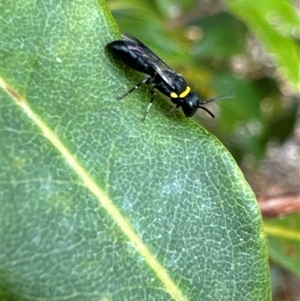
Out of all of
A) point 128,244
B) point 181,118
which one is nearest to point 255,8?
point 181,118

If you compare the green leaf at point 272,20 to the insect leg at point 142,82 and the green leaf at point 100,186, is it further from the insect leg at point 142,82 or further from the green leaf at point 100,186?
the green leaf at point 100,186

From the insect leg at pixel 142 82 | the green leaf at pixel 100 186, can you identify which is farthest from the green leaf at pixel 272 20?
the green leaf at pixel 100 186

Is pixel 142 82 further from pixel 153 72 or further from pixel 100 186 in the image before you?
pixel 100 186

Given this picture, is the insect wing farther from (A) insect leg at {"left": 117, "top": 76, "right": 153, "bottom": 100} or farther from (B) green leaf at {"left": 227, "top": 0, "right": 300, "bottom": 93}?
(B) green leaf at {"left": 227, "top": 0, "right": 300, "bottom": 93}

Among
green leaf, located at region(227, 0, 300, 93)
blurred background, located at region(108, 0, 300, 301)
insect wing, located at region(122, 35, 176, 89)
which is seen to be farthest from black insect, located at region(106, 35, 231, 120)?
green leaf, located at region(227, 0, 300, 93)

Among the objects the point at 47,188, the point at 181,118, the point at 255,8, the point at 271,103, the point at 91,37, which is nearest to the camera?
the point at 47,188

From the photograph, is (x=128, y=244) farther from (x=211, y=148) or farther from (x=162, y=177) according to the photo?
(x=211, y=148)

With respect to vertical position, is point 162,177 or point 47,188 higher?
point 47,188
